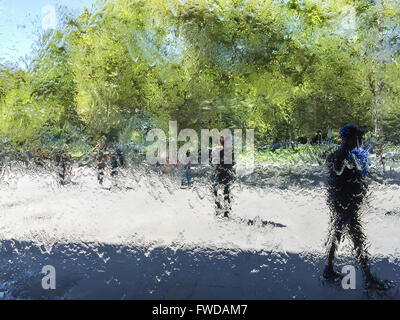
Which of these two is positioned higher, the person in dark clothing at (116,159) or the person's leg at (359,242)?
the person in dark clothing at (116,159)

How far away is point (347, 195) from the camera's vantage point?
10.0 ft

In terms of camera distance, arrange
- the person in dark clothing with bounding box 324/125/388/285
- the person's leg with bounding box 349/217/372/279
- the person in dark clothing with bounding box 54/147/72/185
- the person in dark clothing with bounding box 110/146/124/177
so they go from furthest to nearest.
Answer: the person in dark clothing with bounding box 54/147/72/185, the person in dark clothing with bounding box 110/146/124/177, the person's leg with bounding box 349/217/372/279, the person in dark clothing with bounding box 324/125/388/285

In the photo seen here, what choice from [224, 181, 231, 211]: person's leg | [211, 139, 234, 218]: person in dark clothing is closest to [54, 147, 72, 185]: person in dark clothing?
[211, 139, 234, 218]: person in dark clothing

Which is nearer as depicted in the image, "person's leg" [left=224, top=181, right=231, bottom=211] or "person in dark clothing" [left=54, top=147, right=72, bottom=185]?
"person's leg" [left=224, top=181, right=231, bottom=211]

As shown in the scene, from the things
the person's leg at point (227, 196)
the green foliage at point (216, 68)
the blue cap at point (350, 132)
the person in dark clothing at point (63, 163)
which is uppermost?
the green foliage at point (216, 68)

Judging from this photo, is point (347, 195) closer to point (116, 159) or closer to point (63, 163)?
point (116, 159)

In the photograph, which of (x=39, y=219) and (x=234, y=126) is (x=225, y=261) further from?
(x=39, y=219)

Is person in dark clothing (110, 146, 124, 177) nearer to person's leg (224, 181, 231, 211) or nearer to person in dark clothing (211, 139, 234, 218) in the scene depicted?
person in dark clothing (211, 139, 234, 218)

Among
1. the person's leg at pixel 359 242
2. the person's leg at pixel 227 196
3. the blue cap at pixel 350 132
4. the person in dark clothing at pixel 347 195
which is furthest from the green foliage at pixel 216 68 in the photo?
the person's leg at pixel 359 242

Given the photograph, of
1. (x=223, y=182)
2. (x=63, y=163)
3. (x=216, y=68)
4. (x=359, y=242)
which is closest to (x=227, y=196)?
(x=223, y=182)

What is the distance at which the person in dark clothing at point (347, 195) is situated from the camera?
299 cm

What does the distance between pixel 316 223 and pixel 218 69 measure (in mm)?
2308

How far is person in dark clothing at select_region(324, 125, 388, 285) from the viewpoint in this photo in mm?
2986

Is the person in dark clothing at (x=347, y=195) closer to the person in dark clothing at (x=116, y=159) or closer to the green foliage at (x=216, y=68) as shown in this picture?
the green foliage at (x=216, y=68)
